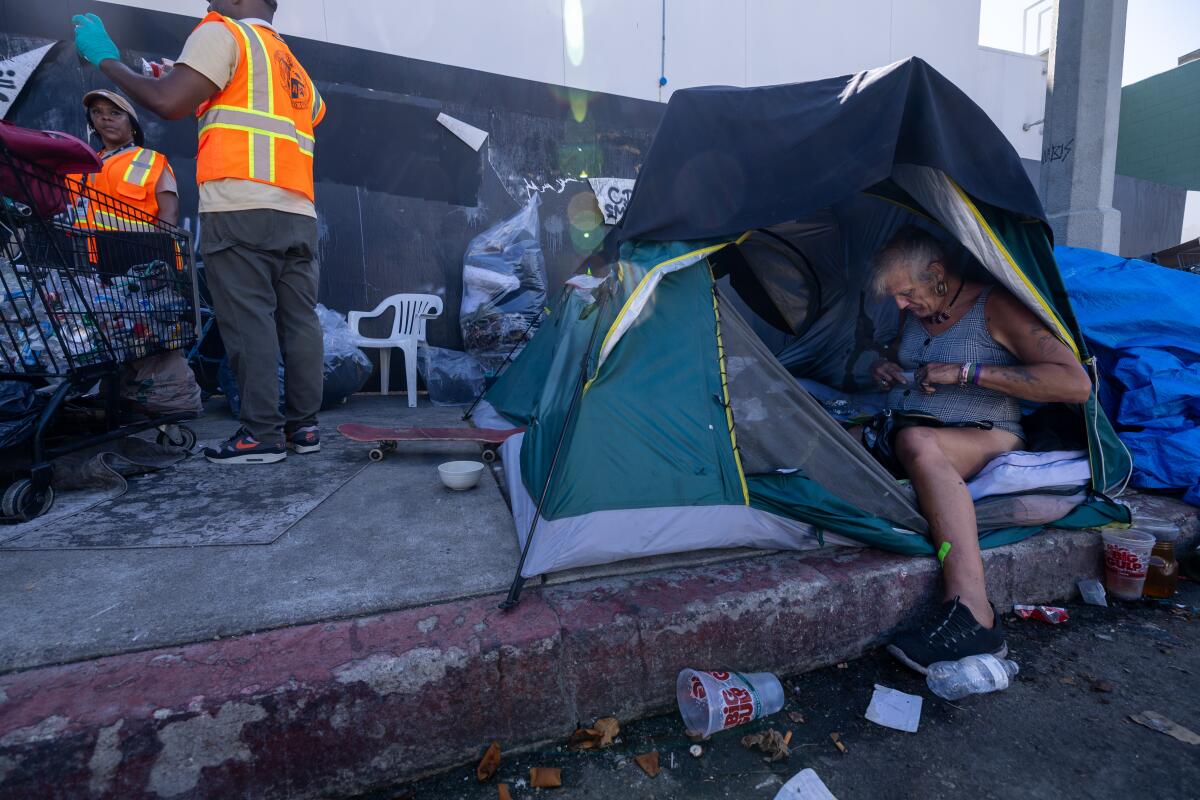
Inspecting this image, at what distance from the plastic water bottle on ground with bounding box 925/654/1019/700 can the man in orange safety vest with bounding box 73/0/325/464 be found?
2.83 meters

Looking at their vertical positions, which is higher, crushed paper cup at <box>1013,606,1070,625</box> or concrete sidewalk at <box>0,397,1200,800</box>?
concrete sidewalk at <box>0,397,1200,800</box>

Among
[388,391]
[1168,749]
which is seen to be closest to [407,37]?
[388,391]

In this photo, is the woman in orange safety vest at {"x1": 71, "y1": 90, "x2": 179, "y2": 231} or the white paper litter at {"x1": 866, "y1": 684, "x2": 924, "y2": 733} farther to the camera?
the woman in orange safety vest at {"x1": 71, "y1": 90, "x2": 179, "y2": 231}

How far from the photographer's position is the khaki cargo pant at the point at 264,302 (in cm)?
250

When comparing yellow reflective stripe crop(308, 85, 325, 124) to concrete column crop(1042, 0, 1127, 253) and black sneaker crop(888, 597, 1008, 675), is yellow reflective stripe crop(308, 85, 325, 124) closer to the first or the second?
black sneaker crop(888, 597, 1008, 675)

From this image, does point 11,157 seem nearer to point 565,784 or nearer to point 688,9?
point 565,784

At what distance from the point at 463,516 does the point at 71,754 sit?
3.79 feet

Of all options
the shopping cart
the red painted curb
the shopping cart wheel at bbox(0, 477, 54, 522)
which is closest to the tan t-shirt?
the shopping cart

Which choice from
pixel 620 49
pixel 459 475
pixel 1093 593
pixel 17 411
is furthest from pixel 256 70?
pixel 620 49

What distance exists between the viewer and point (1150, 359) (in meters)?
2.56

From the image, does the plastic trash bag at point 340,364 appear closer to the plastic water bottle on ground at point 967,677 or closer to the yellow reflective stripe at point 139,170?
the yellow reflective stripe at point 139,170

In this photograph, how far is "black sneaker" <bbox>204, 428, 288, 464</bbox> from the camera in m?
2.65

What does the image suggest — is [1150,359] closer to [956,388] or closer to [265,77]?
[956,388]

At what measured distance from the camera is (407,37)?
16.6 ft
